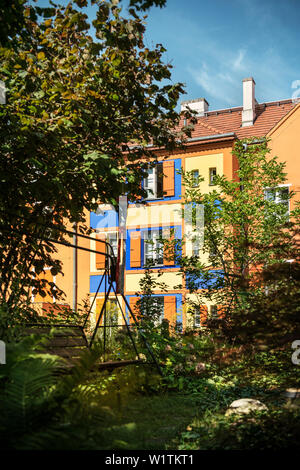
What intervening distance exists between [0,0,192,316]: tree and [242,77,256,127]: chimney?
51.4ft

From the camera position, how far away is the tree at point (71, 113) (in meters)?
5.69

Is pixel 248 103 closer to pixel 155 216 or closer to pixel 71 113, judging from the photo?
pixel 155 216

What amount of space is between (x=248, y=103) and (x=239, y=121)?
0.89 meters

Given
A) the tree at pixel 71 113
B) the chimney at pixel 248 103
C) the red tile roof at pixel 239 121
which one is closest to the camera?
the tree at pixel 71 113

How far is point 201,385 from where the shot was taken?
249 inches

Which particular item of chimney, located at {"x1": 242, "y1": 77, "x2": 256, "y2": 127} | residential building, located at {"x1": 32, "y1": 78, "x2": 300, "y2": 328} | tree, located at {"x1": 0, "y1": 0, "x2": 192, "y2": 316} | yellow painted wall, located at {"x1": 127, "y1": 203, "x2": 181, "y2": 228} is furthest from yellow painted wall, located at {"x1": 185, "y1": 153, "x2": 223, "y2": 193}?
tree, located at {"x1": 0, "y1": 0, "x2": 192, "y2": 316}

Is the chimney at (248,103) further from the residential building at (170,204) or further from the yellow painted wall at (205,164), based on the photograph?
the yellow painted wall at (205,164)

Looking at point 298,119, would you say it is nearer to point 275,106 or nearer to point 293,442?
point 275,106

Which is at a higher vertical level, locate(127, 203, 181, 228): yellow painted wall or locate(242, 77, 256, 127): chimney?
locate(242, 77, 256, 127): chimney

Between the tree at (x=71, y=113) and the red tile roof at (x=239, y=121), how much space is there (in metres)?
14.0

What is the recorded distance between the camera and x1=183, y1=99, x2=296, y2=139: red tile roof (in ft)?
68.5

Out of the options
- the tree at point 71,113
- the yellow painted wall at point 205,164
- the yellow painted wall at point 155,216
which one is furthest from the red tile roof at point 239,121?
the tree at point 71,113

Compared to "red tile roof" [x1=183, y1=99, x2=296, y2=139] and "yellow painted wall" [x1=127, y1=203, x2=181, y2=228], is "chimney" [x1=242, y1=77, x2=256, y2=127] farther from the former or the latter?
"yellow painted wall" [x1=127, y1=203, x2=181, y2=228]

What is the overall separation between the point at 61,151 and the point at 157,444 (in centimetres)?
371
